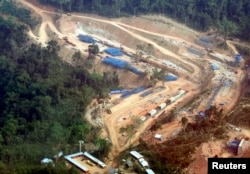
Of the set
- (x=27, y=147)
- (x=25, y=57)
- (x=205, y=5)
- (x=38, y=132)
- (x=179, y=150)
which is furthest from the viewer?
(x=205, y=5)

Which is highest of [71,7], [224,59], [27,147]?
[71,7]

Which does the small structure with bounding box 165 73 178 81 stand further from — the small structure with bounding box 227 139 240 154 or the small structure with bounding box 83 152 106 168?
the small structure with bounding box 83 152 106 168

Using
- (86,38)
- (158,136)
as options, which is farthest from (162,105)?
(86,38)

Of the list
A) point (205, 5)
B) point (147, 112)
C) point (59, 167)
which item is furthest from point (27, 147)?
point (205, 5)

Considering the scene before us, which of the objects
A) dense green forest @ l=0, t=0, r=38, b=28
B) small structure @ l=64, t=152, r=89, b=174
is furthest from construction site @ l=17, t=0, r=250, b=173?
small structure @ l=64, t=152, r=89, b=174

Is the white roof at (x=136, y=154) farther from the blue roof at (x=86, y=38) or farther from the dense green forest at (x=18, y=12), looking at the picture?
the dense green forest at (x=18, y=12)

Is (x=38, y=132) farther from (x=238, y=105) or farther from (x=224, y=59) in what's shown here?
(x=224, y=59)

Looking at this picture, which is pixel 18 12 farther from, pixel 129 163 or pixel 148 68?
pixel 129 163
